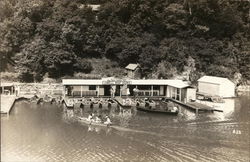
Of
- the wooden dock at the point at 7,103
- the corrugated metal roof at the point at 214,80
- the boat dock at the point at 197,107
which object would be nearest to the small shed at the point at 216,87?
the corrugated metal roof at the point at 214,80

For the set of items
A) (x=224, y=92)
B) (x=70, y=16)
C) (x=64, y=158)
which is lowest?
(x=64, y=158)

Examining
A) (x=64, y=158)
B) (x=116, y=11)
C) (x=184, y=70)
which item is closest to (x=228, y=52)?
(x=184, y=70)

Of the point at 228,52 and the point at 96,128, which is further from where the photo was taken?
the point at 228,52

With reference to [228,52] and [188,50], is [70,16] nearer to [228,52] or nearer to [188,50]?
[188,50]

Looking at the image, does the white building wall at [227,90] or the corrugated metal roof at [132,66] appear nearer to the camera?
the white building wall at [227,90]

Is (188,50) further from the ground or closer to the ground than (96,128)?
further from the ground

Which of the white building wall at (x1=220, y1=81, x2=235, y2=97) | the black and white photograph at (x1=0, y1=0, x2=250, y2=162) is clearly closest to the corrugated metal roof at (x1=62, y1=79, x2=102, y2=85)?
the black and white photograph at (x1=0, y1=0, x2=250, y2=162)

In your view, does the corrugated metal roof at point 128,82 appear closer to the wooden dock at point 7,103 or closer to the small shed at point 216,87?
A: the small shed at point 216,87
